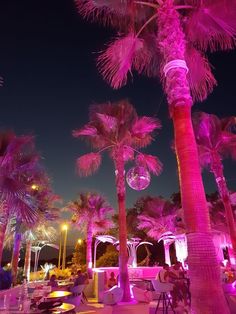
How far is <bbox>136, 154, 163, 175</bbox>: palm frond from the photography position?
14797 millimetres

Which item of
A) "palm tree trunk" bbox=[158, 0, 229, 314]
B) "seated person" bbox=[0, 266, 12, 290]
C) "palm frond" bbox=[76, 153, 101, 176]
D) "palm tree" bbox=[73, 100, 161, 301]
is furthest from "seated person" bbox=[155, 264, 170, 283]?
"seated person" bbox=[0, 266, 12, 290]

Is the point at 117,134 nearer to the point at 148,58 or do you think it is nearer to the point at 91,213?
the point at 148,58

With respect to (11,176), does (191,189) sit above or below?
below

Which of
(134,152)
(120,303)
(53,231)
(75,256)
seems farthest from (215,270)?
(75,256)

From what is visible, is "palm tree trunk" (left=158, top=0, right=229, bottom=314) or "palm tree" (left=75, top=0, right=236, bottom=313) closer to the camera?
"palm tree trunk" (left=158, top=0, right=229, bottom=314)

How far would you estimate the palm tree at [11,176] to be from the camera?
1127 cm

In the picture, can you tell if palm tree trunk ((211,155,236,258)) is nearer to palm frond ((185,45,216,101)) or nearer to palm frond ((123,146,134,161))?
palm frond ((123,146,134,161))

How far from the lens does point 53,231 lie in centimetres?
2553

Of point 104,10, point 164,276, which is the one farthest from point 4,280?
point 104,10

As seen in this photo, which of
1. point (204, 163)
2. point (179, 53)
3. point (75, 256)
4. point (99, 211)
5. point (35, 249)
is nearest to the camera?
point (179, 53)

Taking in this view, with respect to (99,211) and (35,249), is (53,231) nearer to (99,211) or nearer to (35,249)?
(99,211)

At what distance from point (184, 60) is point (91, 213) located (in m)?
22.9

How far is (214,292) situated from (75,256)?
42097 mm

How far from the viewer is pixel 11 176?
1180cm
